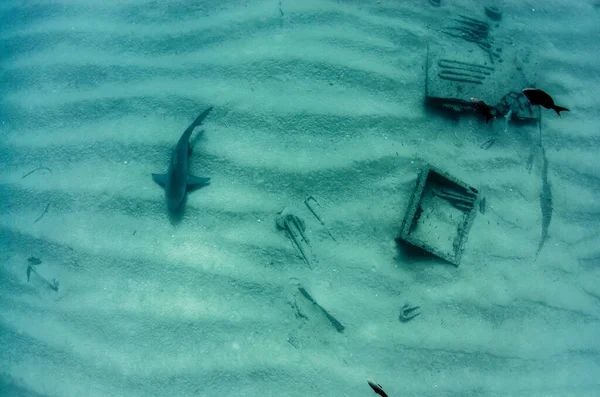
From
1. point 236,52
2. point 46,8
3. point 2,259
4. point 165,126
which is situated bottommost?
point 2,259

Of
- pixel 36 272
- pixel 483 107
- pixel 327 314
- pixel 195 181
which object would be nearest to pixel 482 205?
pixel 483 107

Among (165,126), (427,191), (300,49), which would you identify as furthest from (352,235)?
(165,126)

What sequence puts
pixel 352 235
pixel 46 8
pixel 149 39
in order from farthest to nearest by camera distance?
pixel 46 8
pixel 149 39
pixel 352 235

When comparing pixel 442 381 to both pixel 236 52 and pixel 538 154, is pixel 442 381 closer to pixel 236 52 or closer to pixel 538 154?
pixel 538 154

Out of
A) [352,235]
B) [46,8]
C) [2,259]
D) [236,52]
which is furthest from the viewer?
[46,8]

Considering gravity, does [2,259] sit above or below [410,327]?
above

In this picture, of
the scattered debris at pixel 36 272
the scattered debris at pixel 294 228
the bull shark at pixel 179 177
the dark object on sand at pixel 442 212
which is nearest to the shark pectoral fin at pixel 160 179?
the bull shark at pixel 179 177

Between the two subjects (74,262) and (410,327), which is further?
(74,262)
